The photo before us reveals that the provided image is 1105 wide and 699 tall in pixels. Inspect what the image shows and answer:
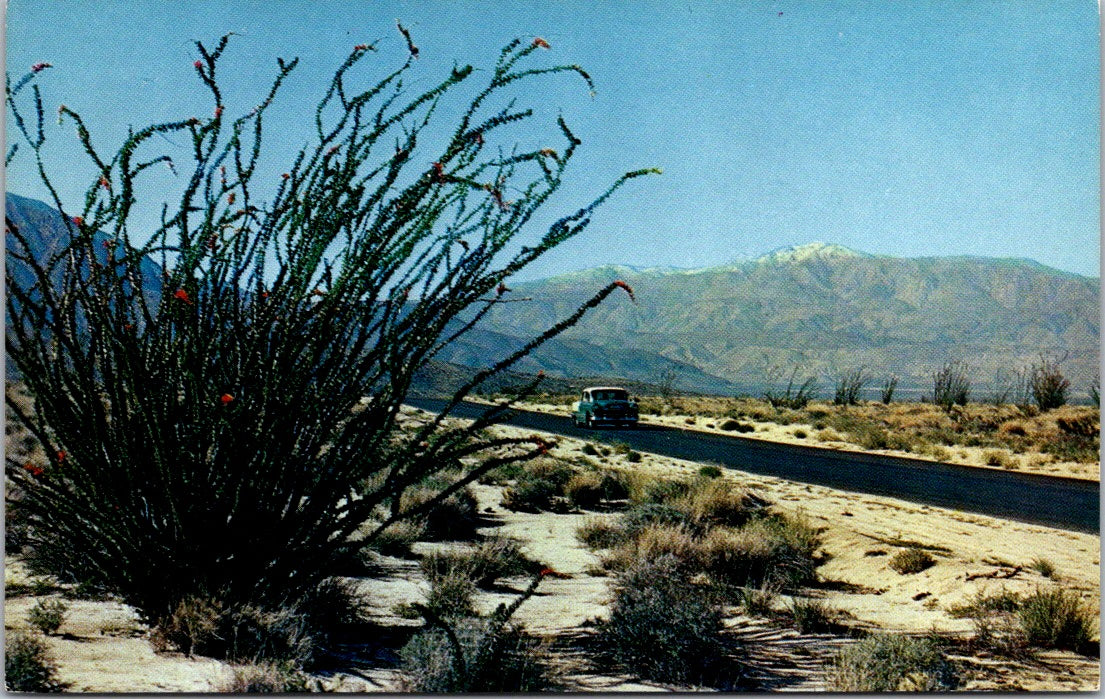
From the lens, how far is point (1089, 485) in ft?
52.5

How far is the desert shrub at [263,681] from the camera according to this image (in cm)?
407

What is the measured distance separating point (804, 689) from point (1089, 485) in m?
14.4

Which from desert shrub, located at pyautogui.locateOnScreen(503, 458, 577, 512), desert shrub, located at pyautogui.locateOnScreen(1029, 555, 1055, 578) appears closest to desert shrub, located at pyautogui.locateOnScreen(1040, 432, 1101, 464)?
desert shrub, located at pyautogui.locateOnScreen(1029, 555, 1055, 578)

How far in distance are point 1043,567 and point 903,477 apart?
9.88 metres

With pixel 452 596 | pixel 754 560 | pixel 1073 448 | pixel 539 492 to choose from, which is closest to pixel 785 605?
pixel 754 560

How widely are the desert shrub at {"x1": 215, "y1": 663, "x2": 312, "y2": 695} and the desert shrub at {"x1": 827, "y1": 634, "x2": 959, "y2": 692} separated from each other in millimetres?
2898

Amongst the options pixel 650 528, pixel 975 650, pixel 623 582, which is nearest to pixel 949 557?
pixel 650 528

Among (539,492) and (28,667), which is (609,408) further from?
(28,667)

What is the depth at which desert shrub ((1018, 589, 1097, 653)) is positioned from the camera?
5500 mm

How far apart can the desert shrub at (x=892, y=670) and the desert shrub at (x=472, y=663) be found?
1642mm

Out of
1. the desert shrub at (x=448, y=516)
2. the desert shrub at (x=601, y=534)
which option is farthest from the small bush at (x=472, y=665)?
the desert shrub at (x=601, y=534)

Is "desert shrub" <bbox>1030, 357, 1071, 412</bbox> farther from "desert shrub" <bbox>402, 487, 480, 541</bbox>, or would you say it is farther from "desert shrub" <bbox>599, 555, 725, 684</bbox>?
"desert shrub" <bbox>599, 555, 725, 684</bbox>

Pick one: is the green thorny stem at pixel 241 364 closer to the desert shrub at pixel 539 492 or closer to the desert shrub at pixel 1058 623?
the desert shrub at pixel 1058 623

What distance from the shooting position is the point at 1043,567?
7.99 m
